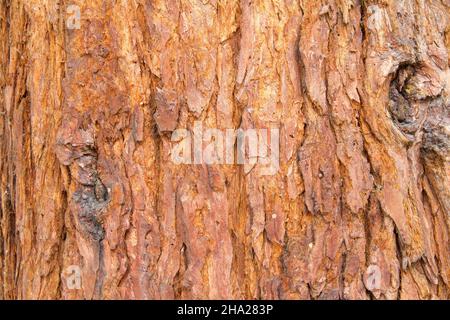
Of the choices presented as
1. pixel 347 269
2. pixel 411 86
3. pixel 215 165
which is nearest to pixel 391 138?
pixel 411 86

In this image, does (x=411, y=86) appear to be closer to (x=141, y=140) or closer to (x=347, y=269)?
(x=347, y=269)

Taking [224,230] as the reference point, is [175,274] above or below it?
below

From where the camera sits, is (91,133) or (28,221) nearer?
(91,133)

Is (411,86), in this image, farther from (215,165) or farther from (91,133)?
(91,133)

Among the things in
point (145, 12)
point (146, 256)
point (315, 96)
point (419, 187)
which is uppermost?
point (145, 12)

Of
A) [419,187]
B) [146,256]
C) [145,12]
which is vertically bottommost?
[146,256]

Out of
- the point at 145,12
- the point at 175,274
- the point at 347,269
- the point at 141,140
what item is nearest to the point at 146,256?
the point at 175,274
